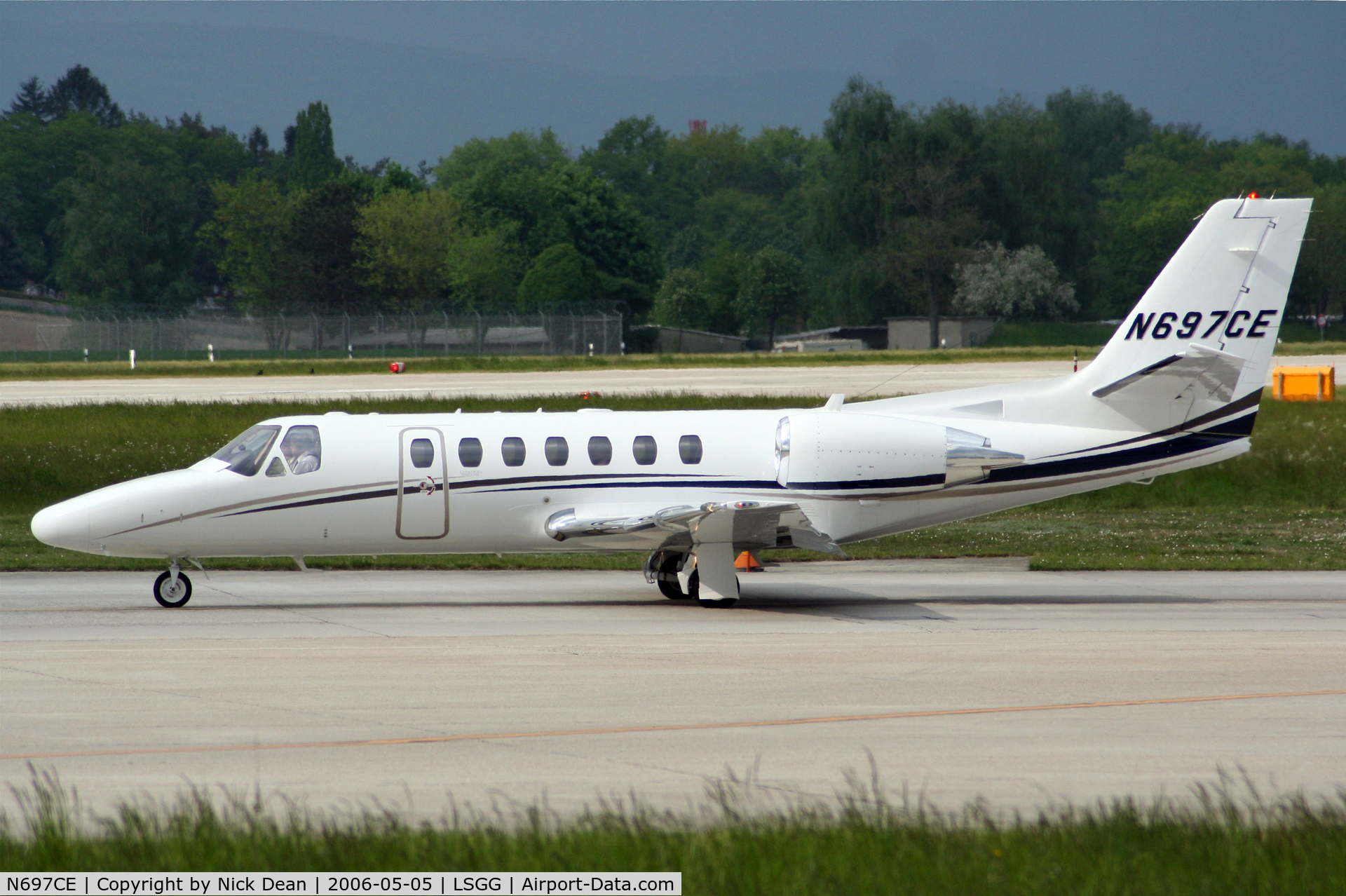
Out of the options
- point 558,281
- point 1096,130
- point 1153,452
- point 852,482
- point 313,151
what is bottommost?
point 852,482

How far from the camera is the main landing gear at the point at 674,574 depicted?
18469mm

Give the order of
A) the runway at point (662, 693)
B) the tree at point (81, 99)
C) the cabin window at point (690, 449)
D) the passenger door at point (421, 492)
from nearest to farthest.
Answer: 1. the runway at point (662, 693)
2. the passenger door at point (421, 492)
3. the cabin window at point (690, 449)
4. the tree at point (81, 99)

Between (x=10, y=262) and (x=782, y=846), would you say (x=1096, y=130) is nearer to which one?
(x=10, y=262)

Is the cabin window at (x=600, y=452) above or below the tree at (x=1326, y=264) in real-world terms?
below

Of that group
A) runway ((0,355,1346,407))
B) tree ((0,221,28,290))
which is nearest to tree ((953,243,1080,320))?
runway ((0,355,1346,407))

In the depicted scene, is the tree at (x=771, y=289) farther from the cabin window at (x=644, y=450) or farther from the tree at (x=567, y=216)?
the cabin window at (x=644, y=450)

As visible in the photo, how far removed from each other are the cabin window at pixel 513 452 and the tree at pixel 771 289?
76568 millimetres

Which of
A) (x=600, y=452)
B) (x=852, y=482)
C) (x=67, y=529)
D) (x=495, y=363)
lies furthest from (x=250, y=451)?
(x=495, y=363)

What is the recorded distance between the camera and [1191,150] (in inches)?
5349

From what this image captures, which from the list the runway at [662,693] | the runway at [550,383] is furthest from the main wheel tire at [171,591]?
the runway at [550,383]

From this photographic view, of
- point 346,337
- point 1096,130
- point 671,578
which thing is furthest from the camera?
point 1096,130

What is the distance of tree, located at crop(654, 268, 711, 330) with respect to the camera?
315 ft

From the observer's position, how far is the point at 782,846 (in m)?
7.30

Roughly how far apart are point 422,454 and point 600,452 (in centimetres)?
235
